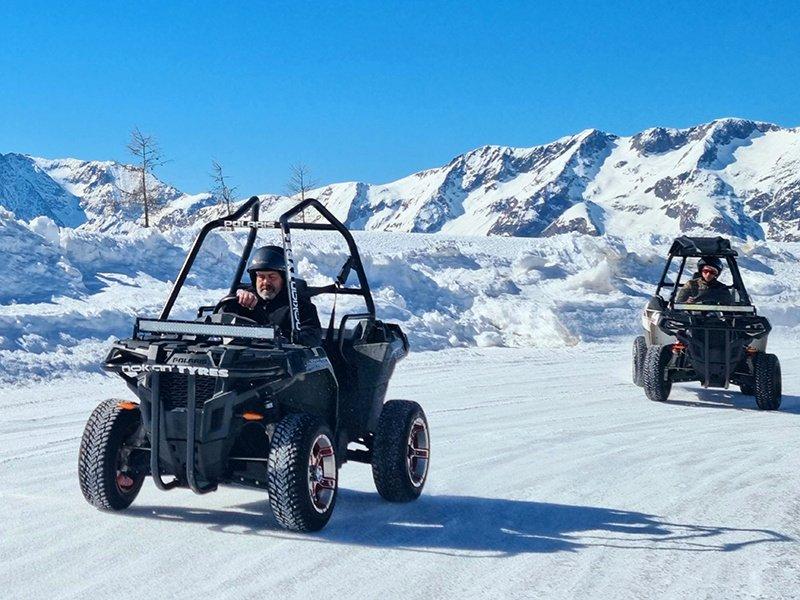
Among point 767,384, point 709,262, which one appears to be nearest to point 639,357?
point 709,262

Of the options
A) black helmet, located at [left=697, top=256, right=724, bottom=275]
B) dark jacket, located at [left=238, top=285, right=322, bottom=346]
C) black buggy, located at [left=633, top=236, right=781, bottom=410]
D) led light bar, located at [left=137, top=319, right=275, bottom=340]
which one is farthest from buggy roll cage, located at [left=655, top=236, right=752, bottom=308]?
led light bar, located at [left=137, top=319, right=275, bottom=340]

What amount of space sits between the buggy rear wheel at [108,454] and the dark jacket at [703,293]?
8.26m

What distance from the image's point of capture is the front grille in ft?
15.6

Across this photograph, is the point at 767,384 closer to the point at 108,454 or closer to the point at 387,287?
the point at 108,454

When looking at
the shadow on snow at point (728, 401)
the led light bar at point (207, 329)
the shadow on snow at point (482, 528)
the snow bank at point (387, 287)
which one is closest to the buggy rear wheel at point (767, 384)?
the shadow on snow at point (728, 401)

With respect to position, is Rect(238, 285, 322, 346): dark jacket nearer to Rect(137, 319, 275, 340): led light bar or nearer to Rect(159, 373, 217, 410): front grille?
Rect(137, 319, 275, 340): led light bar

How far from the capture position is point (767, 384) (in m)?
10.6

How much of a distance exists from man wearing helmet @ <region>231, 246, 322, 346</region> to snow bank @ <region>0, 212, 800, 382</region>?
6936 millimetres

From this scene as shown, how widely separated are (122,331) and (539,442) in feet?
27.2

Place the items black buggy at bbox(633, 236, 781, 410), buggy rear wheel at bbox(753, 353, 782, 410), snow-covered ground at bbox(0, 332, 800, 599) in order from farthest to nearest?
black buggy at bbox(633, 236, 781, 410) → buggy rear wheel at bbox(753, 353, 782, 410) → snow-covered ground at bbox(0, 332, 800, 599)

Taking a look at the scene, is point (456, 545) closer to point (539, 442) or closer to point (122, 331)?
point (539, 442)

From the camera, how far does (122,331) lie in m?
14.3

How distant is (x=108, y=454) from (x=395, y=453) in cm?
163

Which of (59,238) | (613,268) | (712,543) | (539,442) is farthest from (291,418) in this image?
(613,268)
